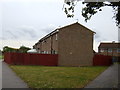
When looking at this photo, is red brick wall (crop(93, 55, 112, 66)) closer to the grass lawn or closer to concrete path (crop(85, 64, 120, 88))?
the grass lawn

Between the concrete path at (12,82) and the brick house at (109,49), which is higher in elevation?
the brick house at (109,49)

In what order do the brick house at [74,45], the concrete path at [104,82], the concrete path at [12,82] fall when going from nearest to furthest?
the concrete path at [12,82], the concrete path at [104,82], the brick house at [74,45]

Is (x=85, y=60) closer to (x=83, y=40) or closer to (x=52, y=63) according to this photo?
(x=83, y=40)

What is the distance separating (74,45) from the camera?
3634cm

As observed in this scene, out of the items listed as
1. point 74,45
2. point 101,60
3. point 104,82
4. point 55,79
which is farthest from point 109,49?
point 104,82

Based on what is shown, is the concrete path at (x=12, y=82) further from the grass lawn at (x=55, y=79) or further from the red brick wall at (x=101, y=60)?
the red brick wall at (x=101, y=60)

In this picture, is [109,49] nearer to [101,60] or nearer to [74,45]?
[101,60]

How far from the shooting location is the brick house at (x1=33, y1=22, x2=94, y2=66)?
117ft

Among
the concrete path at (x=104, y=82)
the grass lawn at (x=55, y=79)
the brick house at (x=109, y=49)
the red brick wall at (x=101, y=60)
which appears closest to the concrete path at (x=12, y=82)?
the grass lawn at (x=55, y=79)

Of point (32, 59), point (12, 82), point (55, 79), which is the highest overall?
point (32, 59)

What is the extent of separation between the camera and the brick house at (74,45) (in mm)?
35656

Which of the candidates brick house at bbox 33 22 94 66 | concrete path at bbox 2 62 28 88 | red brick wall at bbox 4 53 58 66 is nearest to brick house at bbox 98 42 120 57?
brick house at bbox 33 22 94 66

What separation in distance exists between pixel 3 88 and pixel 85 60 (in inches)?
1060

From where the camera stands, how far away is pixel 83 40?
121 feet
